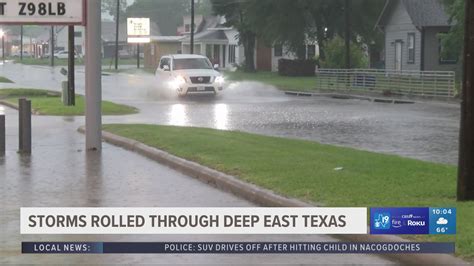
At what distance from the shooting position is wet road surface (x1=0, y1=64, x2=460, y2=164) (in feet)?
59.9

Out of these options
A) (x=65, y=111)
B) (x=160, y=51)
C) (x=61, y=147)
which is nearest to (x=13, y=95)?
(x=65, y=111)

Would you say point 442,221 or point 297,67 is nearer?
point 442,221

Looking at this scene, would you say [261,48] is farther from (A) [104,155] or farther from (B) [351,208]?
(B) [351,208]

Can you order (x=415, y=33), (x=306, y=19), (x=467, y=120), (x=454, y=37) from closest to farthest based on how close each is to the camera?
(x=467, y=120), (x=454, y=37), (x=415, y=33), (x=306, y=19)

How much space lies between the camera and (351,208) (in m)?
9.06

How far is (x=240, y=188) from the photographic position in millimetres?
11664

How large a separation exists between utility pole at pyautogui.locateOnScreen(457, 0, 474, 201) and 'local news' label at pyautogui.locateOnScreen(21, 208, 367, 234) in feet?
6.36

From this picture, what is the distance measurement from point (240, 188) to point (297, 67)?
177 feet

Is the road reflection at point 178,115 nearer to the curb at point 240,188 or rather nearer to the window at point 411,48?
the curb at point 240,188

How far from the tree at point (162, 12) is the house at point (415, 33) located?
399ft

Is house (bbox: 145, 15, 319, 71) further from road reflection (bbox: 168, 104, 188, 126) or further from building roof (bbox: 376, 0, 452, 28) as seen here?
road reflection (bbox: 168, 104, 188, 126)

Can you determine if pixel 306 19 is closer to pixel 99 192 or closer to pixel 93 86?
pixel 93 86

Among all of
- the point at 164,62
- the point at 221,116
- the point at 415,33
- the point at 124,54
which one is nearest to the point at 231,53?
the point at 415,33

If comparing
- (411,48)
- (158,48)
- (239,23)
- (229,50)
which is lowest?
(229,50)
